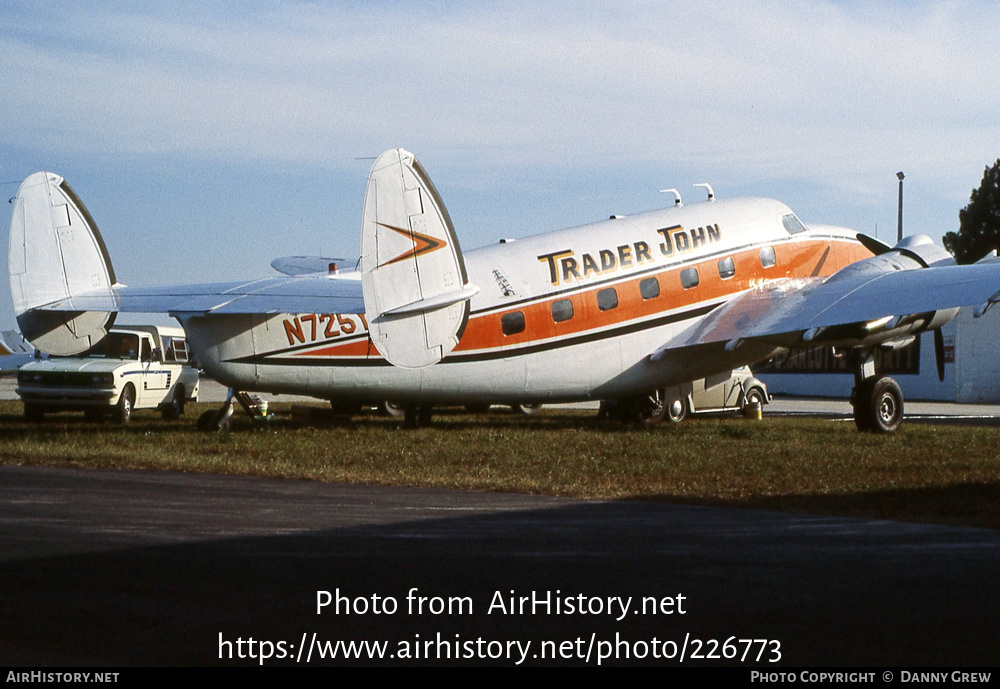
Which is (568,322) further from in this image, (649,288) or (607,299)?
(649,288)

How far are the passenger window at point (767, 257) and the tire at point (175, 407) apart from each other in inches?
641

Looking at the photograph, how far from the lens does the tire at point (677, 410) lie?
1019 inches

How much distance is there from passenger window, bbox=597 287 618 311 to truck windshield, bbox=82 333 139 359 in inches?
554

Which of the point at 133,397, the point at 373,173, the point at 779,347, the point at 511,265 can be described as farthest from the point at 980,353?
the point at 373,173

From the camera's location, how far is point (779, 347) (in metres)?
22.8

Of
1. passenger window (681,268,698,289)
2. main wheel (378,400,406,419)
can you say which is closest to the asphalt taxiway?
passenger window (681,268,698,289)

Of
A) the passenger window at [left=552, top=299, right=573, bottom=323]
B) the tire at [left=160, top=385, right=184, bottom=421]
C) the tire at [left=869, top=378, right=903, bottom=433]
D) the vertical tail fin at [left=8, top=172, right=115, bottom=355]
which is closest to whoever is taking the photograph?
the vertical tail fin at [left=8, top=172, right=115, bottom=355]

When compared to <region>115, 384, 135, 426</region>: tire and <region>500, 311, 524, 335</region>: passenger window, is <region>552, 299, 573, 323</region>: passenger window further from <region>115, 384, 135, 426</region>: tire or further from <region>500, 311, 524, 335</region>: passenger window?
<region>115, 384, 135, 426</region>: tire

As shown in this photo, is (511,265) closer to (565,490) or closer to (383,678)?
(565,490)

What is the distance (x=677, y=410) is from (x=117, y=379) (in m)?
14.2

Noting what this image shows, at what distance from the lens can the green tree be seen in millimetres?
76438

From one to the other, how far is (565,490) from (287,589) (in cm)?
593

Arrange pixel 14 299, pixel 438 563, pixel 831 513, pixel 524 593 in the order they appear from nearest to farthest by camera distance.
→ pixel 524 593
pixel 438 563
pixel 831 513
pixel 14 299

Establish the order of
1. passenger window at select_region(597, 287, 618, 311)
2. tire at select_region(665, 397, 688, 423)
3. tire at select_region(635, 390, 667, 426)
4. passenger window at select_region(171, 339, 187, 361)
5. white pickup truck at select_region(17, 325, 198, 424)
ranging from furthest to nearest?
→ passenger window at select_region(171, 339, 187, 361) < tire at select_region(665, 397, 688, 423) < white pickup truck at select_region(17, 325, 198, 424) < tire at select_region(635, 390, 667, 426) < passenger window at select_region(597, 287, 618, 311)
